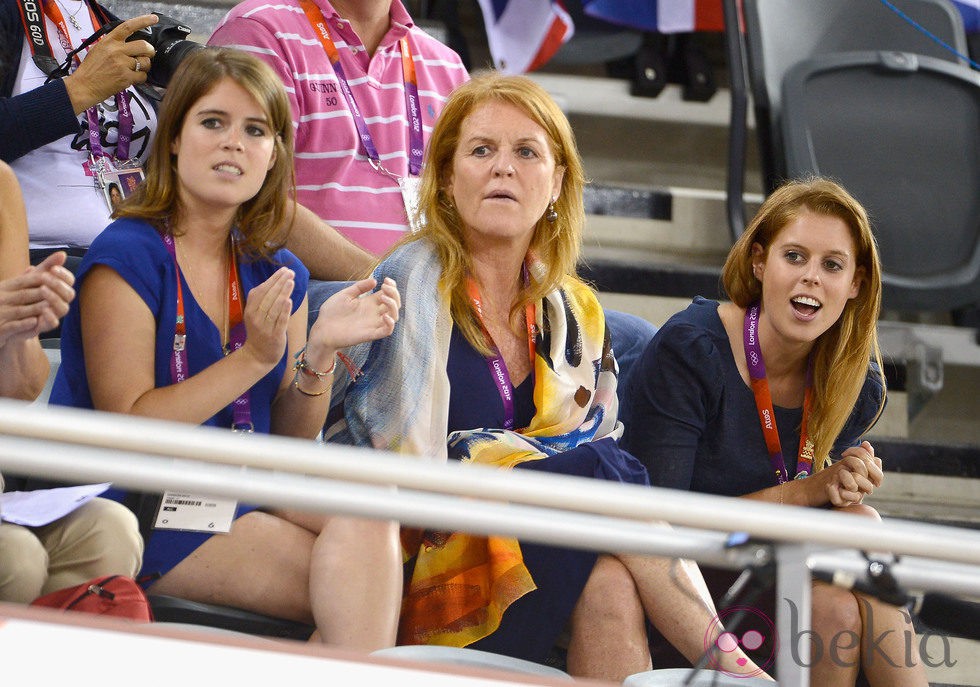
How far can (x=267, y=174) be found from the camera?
1706 mm

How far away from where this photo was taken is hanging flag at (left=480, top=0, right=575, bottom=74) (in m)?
2.87

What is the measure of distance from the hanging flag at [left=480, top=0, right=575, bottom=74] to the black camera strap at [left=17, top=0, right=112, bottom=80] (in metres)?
1.17

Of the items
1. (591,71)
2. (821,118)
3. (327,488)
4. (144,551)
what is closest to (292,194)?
(144,551)

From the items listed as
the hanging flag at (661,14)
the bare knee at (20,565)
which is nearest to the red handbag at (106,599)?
the bare knee at (20,565)

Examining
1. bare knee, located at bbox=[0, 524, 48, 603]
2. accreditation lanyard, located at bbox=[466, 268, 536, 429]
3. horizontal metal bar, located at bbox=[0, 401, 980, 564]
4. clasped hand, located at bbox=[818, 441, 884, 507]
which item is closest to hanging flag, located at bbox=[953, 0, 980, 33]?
clasped hand, located at bbox=[818, 441, 884, 507]

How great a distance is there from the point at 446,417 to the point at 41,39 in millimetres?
912

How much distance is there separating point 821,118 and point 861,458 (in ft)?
4.00

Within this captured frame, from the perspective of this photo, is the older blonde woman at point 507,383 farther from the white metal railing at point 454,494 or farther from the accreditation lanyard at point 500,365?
the white metal railing at point 454,494

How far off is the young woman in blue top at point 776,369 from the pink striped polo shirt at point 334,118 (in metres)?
0.56

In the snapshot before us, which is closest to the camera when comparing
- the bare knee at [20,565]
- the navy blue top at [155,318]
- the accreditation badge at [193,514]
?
the bare knee at [20,565]

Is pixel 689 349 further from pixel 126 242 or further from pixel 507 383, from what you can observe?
pixel 126 242

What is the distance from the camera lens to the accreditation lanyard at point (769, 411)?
1792 millimetres

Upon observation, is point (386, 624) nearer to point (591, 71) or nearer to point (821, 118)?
point (821, 118)

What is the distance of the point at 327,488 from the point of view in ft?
2.73
